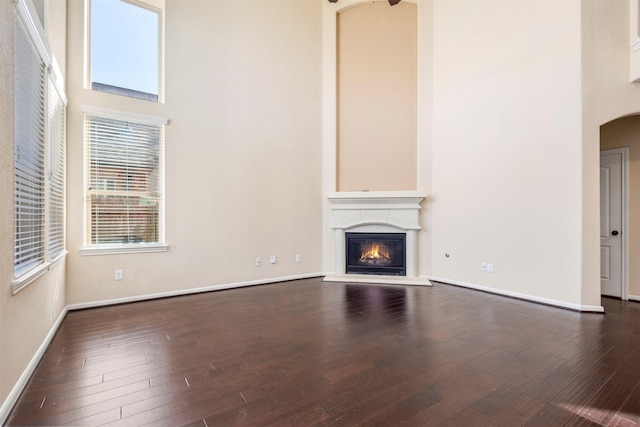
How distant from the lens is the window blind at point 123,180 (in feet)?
11.6

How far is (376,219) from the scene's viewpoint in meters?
5.11

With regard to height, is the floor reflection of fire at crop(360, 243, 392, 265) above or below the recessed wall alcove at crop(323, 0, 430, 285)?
below

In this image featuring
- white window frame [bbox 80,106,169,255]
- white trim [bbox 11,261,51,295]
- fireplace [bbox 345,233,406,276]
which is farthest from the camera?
fireplace [bbox 345,233,406,276]

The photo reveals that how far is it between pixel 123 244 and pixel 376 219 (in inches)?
A: 146

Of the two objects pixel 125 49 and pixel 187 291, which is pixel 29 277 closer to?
pixel 187 291

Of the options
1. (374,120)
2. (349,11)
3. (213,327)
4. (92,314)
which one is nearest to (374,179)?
(374,120)

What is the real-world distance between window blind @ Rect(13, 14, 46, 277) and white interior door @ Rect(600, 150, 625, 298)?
6145 mm

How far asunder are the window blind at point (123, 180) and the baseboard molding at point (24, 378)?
1.22 metres

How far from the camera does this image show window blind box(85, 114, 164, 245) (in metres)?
3.54

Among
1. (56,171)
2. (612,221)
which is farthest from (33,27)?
(612,221)

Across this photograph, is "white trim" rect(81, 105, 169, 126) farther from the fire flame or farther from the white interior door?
the white interior door

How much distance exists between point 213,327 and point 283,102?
11.8ft

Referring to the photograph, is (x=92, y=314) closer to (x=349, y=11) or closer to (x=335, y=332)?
(x=335, y=332)

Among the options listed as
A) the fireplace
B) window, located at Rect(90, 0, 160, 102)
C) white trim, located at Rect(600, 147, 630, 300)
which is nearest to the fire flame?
the fireplace
